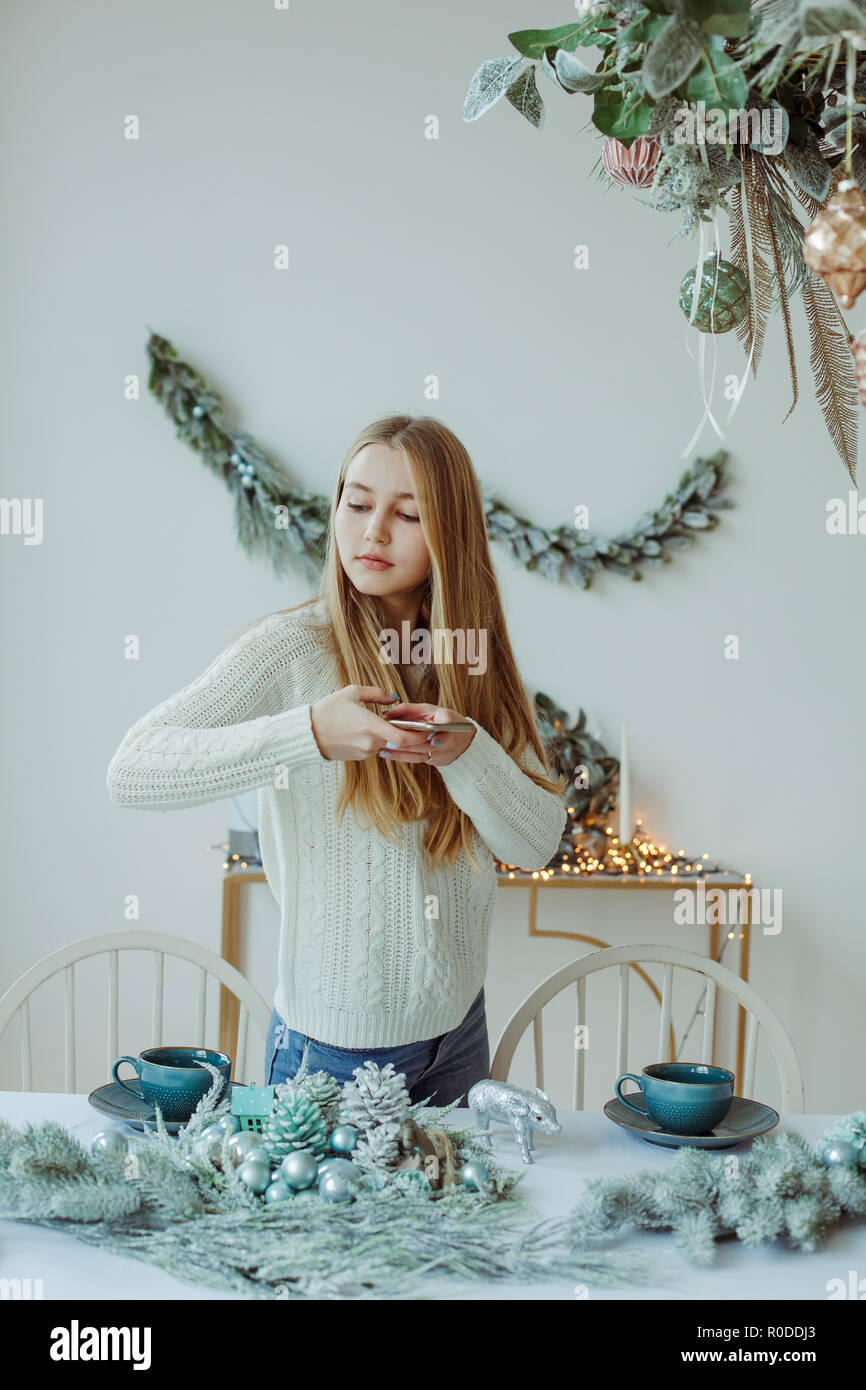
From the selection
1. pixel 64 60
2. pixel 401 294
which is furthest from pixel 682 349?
pixel 64 60

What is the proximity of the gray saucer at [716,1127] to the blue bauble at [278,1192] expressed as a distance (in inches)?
16.0

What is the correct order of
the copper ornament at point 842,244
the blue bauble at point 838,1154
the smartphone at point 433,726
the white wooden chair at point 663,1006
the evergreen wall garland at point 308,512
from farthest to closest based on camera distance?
the evergreen wall garland at point 308,512, the white wooden chair at point 663,1006, the smartphone at point 433,726, the blue bauble at point 838,1154, the copper ornament at point 842,244

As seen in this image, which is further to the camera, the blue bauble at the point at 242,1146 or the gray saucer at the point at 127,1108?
the gray saucer at the point at 127,1108

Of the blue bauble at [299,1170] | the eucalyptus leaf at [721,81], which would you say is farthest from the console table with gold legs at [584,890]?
the eucalyptus leaf at [721,81]

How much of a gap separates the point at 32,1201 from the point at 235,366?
87.1 inches

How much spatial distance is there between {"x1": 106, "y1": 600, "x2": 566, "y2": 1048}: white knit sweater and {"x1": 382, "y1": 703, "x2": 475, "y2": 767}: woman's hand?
0.11 ft

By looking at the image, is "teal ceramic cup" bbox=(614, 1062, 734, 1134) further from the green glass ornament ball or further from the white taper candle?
the white taper candle

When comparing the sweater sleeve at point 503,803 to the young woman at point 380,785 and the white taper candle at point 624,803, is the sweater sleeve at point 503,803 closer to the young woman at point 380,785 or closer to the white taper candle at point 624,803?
the young woman at point 380,785

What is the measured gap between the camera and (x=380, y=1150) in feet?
3.46

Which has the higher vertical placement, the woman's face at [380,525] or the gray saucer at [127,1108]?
the woman's face at [380,525]

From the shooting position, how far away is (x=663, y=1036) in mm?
1720

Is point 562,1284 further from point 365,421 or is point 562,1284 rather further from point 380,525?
point 365,421

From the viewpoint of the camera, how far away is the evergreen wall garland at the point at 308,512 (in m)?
2.82
